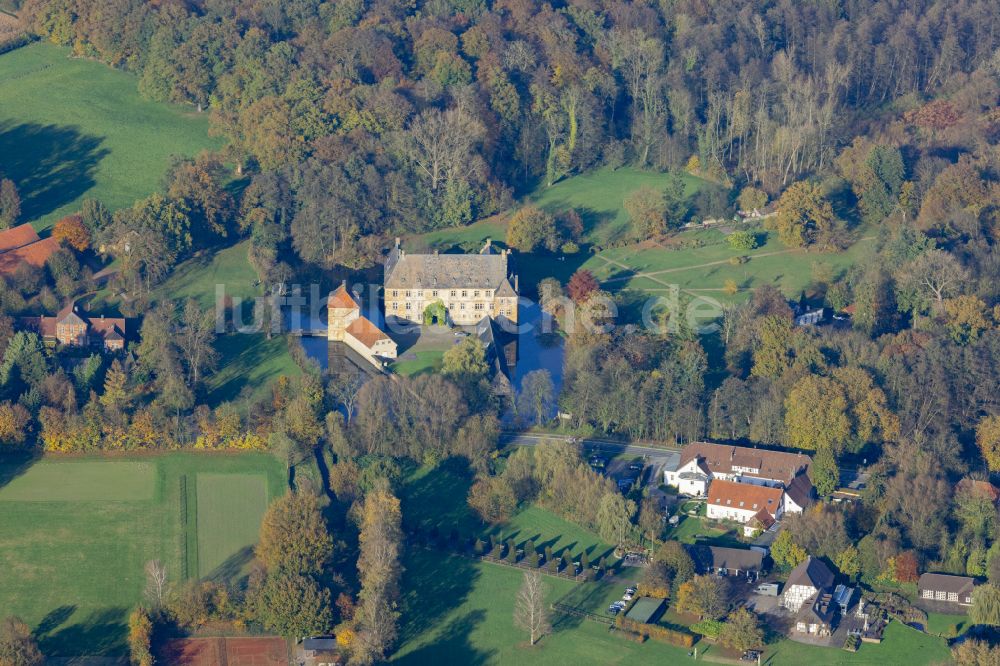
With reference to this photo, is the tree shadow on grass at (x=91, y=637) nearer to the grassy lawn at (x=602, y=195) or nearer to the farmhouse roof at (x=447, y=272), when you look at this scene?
the farmhouse roof at (x=447, y=272)

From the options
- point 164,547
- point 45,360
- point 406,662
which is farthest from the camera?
point 45,360

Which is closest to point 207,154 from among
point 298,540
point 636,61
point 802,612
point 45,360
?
point 45,360

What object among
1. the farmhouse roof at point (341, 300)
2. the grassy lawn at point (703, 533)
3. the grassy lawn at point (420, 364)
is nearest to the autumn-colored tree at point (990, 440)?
the grassy lawn at point (703, 533)

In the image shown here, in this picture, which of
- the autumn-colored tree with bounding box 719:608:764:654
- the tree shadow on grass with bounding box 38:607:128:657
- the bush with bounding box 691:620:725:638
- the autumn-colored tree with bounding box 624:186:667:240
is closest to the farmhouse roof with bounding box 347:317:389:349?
the autumn-colored tree with bounding box 624:186:667:240

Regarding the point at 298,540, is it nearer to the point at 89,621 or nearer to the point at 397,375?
the point at 89,621

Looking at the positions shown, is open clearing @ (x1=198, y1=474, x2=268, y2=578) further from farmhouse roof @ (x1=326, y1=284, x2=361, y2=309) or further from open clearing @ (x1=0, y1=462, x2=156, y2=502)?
farmhouse roof @ (x1=326, y1=284, x2=361, y2=309)

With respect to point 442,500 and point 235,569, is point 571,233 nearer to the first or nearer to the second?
point 442,500
